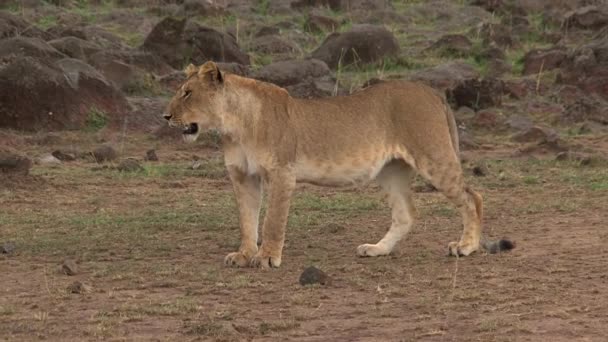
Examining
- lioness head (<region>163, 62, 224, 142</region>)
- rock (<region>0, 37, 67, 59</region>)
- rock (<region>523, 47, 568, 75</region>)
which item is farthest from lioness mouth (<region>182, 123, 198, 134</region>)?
rock (<region>523, 47, 568, 75</region>)

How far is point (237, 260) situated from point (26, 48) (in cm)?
965

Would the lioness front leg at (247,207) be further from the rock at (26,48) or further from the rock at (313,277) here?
the rock at (26,48)

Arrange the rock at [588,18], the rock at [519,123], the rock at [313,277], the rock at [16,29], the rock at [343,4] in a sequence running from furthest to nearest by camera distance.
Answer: the rock at [343,4] → the rock at [588,18] → the rock at [16,29] → the rock at [519,123] → the rock at [313,277]

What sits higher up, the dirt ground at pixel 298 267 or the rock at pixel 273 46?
the dirt ground at pixel 298 267

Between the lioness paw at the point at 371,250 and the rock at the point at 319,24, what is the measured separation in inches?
598

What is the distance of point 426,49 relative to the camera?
22.3 meters

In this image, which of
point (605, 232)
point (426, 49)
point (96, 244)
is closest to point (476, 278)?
point (605, 232)

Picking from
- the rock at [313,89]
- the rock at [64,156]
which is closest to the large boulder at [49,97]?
the rock at [64,156]

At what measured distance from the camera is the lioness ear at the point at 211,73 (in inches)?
362

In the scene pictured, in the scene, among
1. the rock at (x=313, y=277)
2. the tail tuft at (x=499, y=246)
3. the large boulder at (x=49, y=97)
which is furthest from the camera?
the large boulder at (x=49, y=97)

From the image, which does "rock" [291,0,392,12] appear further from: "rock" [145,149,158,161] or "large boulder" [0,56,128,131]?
"rock" [145,149,158,161]

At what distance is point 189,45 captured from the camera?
20.9 m

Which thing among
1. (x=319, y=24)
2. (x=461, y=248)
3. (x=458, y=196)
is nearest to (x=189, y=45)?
(x=319, y=24)

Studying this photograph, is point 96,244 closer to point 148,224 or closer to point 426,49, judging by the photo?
point 148,224
